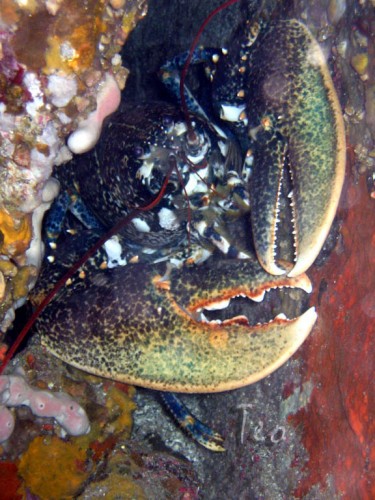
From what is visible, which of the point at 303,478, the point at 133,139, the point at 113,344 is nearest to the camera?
the point at 113,344

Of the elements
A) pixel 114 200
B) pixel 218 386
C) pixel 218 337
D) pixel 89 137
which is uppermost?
pixel 89 137

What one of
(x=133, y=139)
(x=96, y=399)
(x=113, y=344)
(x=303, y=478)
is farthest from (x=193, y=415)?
(x=133, y=139)

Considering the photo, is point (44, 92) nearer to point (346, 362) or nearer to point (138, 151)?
point (138, 151)

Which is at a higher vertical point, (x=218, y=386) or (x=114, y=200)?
(x=114, y=200)

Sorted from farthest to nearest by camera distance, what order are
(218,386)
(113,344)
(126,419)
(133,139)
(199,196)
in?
(126,419) → (199,196) → (133,139) → (113,344) → (218,386)

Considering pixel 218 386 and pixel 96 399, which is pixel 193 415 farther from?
pixel 218 386

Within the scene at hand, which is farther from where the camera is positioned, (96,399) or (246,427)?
(96,399)
